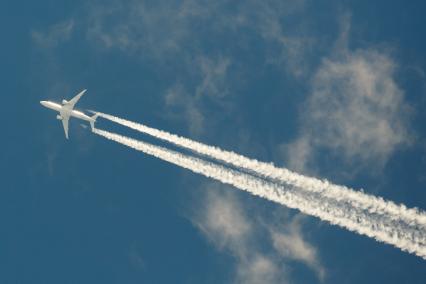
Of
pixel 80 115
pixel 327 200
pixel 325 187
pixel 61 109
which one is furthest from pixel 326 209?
pixel 61 109

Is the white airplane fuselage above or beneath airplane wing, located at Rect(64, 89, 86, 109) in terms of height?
beneath

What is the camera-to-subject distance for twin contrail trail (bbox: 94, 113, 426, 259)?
12725 cm

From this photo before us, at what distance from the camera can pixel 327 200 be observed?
136125mm

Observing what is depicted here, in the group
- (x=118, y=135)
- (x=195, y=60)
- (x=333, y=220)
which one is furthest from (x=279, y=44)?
(x=333, y=220)

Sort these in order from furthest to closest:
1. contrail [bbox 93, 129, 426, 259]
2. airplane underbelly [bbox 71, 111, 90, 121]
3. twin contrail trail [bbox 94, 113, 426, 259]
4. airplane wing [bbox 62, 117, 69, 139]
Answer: airplane wing [bbox 62, 117, 69, 139] < airplane underbelly [bbox 71, 111, 90, 121] < twin contrail trail [bbox 94, 113, 426, 259] < contrail [bbox 93, 129, 426, 259]

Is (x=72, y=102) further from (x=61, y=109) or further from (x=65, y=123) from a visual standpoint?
(x=65, y=123)

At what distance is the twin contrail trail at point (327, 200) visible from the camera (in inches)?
5010

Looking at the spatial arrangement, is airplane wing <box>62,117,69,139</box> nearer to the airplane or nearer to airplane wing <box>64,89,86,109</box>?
the airplane

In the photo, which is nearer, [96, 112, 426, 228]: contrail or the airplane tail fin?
[96, 112, 426, 228]: contrail

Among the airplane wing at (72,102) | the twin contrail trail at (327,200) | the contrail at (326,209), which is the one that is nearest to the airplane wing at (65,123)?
the airplane wing at (72,102)

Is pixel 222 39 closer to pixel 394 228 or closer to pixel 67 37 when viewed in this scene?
pixel 67 37

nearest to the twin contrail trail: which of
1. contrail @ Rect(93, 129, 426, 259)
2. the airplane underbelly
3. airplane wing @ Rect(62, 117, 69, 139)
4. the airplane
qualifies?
contrail @ Rect(93, 129, 426, 259)

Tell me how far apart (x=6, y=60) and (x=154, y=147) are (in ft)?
211

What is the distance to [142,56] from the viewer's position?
7343 inches
